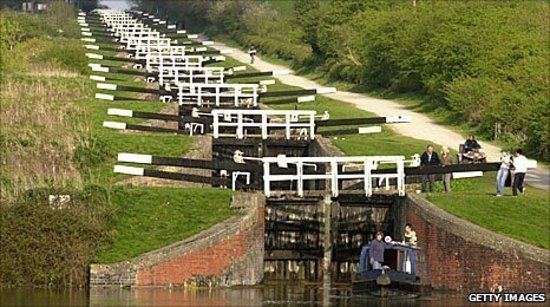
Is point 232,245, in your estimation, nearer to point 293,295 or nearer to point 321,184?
point 293,295

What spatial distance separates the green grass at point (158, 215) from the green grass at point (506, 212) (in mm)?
5290

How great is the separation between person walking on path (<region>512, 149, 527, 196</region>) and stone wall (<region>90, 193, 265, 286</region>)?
6799 mm

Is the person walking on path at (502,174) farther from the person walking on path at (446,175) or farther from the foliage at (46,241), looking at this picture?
the foliage at (46,241)

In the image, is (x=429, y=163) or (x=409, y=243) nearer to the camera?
(x=409, y=243)

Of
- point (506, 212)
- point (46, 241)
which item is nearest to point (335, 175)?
point (506, 212)

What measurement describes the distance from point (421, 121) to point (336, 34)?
32.0 m

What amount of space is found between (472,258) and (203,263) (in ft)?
19.4

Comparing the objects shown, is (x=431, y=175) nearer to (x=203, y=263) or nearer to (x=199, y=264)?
(x=203, y=263)

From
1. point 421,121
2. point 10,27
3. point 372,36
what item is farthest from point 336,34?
point 421,121

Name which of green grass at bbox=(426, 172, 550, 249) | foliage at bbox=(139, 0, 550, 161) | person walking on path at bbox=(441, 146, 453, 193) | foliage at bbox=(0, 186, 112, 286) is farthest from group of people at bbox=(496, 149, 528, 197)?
foliage at bbox=(139, 0, 550, 161)

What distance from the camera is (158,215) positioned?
137ft

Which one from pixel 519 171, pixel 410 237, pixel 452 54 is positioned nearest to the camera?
pixel 410 237

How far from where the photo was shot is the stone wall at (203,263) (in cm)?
3800

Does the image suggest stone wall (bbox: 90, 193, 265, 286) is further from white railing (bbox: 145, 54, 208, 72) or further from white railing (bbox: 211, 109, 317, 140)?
white railing (bbox: 145, 54, 208, 72)
